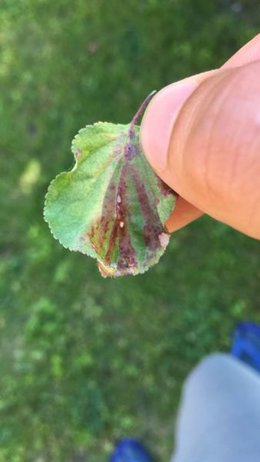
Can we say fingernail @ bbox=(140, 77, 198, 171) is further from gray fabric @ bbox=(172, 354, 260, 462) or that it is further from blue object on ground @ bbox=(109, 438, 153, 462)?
blue object on ground @ bbox=(109, 438, 153, 462)

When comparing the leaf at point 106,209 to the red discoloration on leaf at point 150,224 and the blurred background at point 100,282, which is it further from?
the blurred background at point 100,282

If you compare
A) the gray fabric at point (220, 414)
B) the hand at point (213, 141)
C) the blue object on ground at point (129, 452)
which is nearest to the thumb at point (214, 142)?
the hand at point (213, 141)

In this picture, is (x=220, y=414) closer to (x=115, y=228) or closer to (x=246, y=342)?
(x=246, y=342)

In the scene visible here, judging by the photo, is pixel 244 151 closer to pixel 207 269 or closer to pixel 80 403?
pixel 207 269

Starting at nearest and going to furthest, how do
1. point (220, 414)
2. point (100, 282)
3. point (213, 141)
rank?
point (213, 141), point (220, 414), point (100, 282)

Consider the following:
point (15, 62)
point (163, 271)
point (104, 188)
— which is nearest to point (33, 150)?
point (15, 62)

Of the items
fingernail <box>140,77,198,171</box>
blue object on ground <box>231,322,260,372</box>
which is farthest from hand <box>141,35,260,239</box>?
blue object on ground <box>231,322,260,372</box>

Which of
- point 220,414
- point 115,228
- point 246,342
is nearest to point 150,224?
point 115,228
